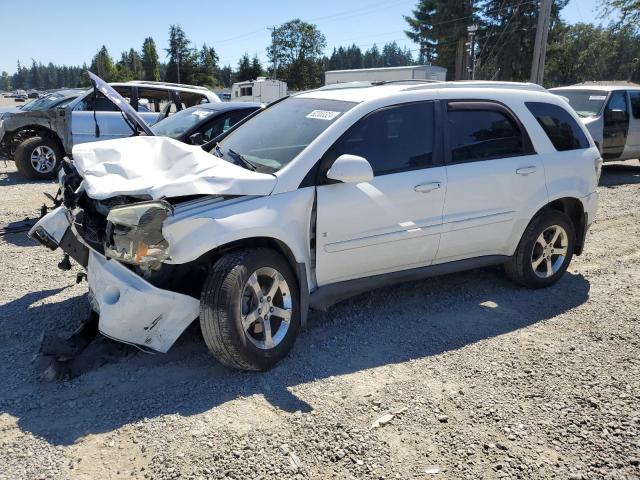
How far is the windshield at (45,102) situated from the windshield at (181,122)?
4.54 meters

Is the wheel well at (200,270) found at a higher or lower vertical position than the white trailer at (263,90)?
lower

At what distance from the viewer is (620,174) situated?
41.1 ft

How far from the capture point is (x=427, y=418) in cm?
304

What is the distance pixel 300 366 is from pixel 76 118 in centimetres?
854

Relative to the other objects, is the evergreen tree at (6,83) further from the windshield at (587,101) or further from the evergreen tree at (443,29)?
the windshield at (587,101)

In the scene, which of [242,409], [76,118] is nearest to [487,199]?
[242,409]

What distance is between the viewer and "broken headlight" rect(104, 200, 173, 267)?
3.02 meters

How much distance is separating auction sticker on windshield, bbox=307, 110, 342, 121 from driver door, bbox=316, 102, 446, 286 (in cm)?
21

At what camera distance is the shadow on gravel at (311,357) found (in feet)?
9.91

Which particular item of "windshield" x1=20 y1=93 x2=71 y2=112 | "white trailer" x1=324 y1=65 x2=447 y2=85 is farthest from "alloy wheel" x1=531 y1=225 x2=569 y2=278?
"white trailer" x1=324 y1=65 x2=447 y2=85

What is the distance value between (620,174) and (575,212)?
877 cm

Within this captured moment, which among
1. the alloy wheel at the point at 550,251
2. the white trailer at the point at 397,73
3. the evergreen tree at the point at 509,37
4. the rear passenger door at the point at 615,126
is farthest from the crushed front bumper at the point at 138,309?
the evergreen tree at the point at 509,37

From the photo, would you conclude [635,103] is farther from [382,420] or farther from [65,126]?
[65,126]

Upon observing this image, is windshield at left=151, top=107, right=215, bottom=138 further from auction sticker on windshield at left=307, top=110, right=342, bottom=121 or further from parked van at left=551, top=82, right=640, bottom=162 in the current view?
parked van at left=551, top=82, right=640, bottom=162
